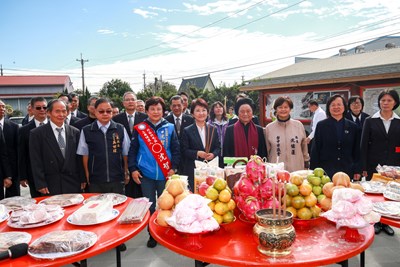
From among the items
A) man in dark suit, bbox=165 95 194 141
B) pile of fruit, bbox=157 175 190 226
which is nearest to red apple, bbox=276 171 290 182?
pile of fruit, bbox=157 175 190 226

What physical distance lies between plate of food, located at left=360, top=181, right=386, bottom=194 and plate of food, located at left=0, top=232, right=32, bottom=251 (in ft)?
8.39

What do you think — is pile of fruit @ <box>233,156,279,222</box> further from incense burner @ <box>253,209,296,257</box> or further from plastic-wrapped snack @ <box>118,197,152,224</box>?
plastic-wrapped snack @ <box>118,197,152,224</box>

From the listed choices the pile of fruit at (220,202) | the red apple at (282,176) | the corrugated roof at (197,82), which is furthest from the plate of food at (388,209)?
the corrugated roof at (197,82)

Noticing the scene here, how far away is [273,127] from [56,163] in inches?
96.7

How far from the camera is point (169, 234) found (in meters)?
1.71

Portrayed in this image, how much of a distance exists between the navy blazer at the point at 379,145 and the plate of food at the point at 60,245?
3.39m

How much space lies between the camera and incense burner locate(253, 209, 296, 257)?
138 cm

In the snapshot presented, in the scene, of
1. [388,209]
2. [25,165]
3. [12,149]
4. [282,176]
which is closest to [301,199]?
[282,176]

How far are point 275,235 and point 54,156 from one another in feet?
8.23

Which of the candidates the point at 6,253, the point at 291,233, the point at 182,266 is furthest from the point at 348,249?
the point at 182,266

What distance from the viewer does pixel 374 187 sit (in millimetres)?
2605

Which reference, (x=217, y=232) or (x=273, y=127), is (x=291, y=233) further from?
(x=273, y=127)

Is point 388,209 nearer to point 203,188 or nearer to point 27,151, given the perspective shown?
point 203,188

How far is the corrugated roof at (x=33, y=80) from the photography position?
32681mm
